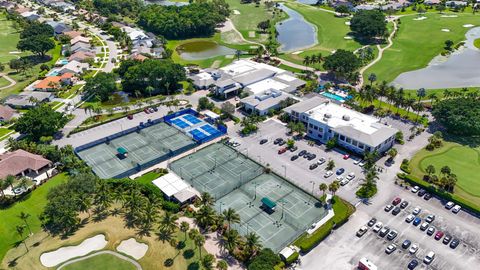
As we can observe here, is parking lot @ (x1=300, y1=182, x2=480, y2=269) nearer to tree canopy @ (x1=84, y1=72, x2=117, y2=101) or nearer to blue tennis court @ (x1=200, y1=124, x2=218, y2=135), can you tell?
blue tennis court @ (x1=200, y1=124, x2=218, y2=135)

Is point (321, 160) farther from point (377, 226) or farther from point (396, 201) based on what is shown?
point (377, 226)

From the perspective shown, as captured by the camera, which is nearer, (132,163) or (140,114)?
(132,163)

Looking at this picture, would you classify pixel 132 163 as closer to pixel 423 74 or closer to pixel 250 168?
pixel 250 168

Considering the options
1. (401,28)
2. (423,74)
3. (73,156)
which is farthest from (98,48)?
(401,28)

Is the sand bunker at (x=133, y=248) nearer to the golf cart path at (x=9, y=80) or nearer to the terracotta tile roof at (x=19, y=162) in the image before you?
the terracotta tile roof at (x=19, y=162)

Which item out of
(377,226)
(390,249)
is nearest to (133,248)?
(377,226)

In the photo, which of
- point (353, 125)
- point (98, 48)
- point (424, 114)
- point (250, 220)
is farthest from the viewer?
point (98, 48)

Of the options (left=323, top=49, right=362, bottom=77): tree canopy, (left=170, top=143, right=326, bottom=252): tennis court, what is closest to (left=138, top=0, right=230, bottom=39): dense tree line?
(left=323, top=49, right=362, bottom=77): tree canopy
